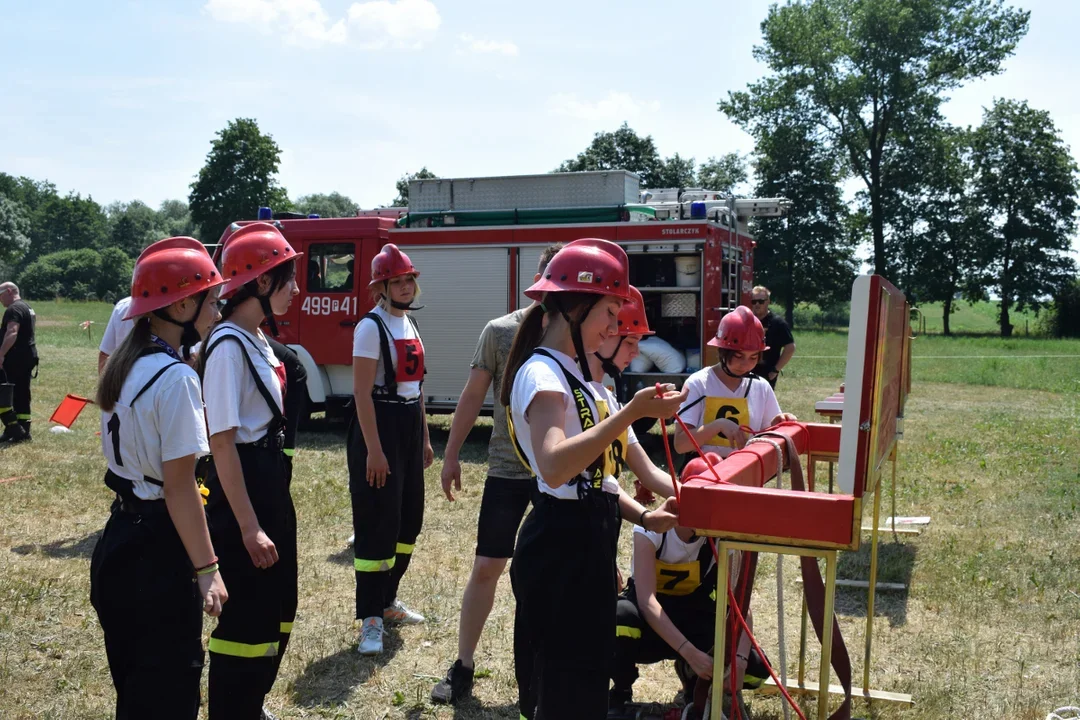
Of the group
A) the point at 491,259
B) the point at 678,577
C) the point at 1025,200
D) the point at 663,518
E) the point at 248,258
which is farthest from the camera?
the point at 1025,200

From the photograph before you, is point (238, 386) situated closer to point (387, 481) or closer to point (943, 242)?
point (387, 481)

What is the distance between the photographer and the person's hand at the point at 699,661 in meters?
3.49

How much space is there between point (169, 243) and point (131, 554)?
98 cm

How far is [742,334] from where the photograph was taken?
15.3ft

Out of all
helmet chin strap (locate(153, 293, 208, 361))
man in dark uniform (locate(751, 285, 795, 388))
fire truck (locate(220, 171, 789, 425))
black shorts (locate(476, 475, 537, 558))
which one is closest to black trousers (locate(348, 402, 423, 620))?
black shorts (locate(476, 475, 537, 558))

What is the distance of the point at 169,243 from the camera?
9.94ft

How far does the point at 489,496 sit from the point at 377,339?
3.85ft

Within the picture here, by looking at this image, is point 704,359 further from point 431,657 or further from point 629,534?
point 431,657

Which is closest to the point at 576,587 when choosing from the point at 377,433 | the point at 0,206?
the point at 377,433

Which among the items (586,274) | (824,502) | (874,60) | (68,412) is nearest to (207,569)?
(586,274)

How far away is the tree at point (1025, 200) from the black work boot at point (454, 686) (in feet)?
182

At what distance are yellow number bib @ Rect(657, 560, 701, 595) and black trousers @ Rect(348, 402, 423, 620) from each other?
62.7 inches

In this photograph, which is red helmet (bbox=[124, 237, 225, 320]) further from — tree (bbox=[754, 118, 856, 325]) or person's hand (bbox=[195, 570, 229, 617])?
tree (bbox=[754, 118, 856, 325])

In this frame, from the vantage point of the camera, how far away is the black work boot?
172 inches
